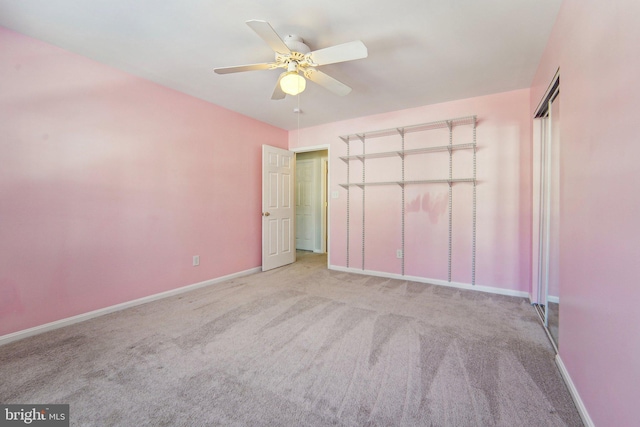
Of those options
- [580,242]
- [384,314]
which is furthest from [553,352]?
[384,314]

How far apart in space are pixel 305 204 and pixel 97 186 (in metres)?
4.10

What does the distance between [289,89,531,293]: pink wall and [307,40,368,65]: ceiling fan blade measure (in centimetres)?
213

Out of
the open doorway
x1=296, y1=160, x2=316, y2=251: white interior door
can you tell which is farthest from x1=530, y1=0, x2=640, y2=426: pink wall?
x1=296, y1=160, x2=316, y2=251: white interior door

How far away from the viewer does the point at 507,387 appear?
151 cm

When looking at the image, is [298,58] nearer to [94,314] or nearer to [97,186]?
[97,186]

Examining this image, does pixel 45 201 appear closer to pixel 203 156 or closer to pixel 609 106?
pixel 203 156

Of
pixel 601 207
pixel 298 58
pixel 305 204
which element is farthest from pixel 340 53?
pixel 305 204

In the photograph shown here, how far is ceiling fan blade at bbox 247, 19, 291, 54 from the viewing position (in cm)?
150

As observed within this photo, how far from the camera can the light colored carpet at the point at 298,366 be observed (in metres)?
1.34

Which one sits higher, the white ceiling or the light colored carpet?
the white ceiling

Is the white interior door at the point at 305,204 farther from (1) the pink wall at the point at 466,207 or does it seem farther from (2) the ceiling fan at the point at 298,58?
(2) the ceiling fan at the point at 298,58

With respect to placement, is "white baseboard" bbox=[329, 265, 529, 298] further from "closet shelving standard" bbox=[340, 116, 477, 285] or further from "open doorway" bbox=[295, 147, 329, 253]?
"open doorway" bbox=[295, 147, 329, 253]

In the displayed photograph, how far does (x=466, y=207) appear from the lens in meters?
3.32

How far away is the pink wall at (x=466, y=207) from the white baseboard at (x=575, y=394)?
1629 millimetres
